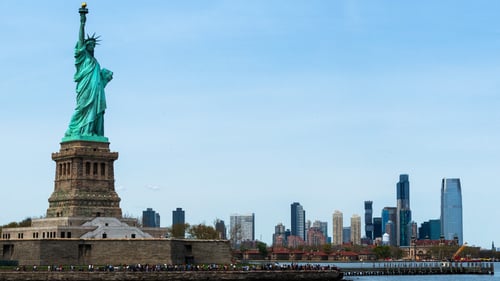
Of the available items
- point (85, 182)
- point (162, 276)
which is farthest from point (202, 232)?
point (162, 276)

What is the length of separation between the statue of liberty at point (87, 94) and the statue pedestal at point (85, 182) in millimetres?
1587

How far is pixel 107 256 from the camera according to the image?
110m

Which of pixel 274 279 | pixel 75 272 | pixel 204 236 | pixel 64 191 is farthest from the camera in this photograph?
pixel 204 236

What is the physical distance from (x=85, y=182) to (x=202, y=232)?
47190mm

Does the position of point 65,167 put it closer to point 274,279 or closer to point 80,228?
point 80,228

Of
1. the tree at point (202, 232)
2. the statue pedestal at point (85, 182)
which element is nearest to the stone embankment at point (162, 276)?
the statue pedestal at point (85, 182)

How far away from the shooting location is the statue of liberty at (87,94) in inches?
4675

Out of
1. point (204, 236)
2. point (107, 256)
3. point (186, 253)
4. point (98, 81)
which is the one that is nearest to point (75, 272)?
point (107, 256)

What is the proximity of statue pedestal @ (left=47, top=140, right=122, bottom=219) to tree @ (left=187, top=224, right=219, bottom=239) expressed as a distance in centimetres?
4287

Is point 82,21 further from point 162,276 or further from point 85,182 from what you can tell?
point 162,276

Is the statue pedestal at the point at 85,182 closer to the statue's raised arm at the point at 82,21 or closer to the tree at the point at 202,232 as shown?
the statue's raised arm at the point at 82,21

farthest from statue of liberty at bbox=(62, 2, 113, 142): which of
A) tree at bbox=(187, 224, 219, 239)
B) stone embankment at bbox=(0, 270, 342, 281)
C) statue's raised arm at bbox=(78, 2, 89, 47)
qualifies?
tree at bbox=(187, 224, 219, 239)

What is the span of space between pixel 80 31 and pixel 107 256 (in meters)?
26.3

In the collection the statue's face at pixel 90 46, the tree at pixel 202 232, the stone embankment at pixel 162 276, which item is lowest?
the stone embankment at pixel 162 276
